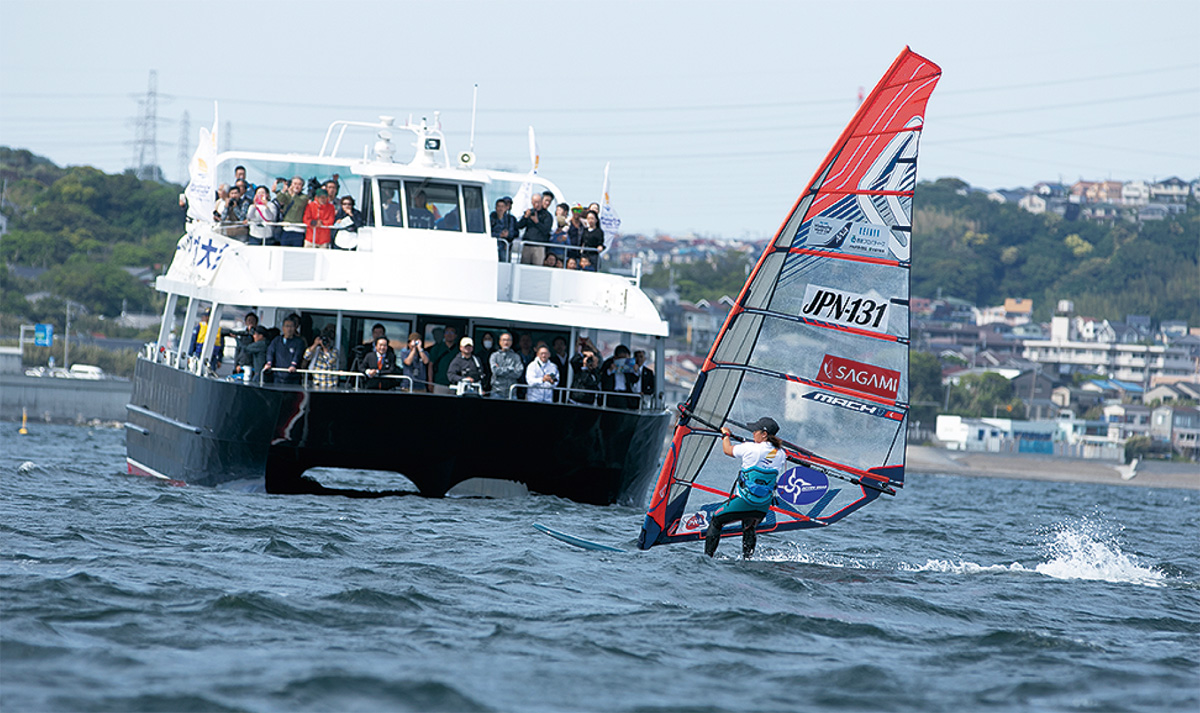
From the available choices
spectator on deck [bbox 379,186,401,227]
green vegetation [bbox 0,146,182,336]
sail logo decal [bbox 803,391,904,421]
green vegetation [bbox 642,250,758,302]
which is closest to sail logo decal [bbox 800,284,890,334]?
sail logo decal [bbox 803,391,904,421]

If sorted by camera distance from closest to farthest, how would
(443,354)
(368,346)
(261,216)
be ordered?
(368,346) → (443,354) → (261,216)

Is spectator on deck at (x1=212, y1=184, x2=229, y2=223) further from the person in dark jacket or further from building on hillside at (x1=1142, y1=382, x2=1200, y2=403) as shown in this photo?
building on hillside at (x1=1142, y1=382, x2=1200, y2=403)

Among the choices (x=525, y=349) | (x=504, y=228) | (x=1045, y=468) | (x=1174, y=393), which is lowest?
(x=1045, y=468)

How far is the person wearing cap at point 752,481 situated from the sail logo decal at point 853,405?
729mm

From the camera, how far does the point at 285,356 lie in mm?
17859

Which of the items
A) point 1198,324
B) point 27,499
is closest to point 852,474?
point 27,499

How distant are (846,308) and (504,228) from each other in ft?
27.1

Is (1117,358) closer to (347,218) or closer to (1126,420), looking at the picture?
(1126,420)

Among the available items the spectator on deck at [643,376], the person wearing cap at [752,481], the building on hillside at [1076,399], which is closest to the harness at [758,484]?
the person wearing cap at [752,481]

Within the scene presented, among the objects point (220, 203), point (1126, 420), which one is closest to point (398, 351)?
point (220, 203)

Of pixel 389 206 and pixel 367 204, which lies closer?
pixel 389 206

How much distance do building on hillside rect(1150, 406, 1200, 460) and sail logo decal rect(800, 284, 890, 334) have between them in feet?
333

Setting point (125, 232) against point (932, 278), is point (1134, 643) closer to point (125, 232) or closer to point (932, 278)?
point (125, 232)

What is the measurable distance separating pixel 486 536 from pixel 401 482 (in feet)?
28.3
